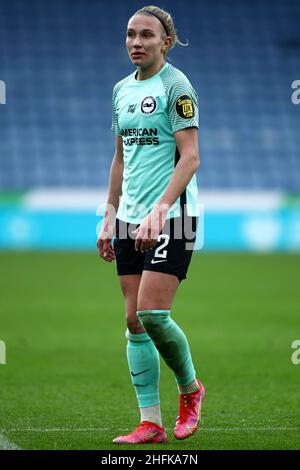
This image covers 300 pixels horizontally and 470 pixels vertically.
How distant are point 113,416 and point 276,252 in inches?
576

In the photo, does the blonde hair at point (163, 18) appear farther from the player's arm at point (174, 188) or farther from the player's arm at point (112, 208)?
the player's arm at point (112, 208)

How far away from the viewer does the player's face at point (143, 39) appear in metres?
5.18

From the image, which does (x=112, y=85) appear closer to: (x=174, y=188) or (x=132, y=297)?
(x=132, y=297)

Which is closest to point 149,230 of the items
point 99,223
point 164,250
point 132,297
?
point 164,250

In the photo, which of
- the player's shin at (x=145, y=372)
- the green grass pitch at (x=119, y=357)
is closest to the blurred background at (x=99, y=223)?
the green grass pitch at (x=119, y=357)

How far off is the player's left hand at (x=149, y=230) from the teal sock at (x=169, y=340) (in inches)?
13.7

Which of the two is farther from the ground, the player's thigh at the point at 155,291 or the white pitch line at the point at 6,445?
the player's thigh at the point at 155,291

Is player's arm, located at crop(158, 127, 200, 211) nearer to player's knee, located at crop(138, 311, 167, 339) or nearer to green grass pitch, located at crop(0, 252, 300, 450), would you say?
player's knee, located at crop(138, 311, 167, 339)

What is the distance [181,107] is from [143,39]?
1.38 ft

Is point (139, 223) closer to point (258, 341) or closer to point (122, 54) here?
point (258, 341)

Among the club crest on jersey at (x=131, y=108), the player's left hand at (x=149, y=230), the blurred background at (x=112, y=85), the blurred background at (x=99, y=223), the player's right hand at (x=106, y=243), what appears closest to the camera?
the player's left hand at (x=149, y=230)

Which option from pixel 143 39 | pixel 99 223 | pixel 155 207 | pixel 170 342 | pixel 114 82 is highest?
pixel 114 82

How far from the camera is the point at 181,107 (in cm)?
510

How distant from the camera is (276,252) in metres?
20.4
